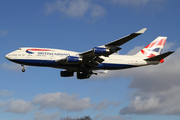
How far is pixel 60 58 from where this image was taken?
40625 mm

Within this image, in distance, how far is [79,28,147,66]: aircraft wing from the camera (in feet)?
113

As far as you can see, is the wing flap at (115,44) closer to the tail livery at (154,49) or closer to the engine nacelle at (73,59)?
the engine nacelle at (73,59)

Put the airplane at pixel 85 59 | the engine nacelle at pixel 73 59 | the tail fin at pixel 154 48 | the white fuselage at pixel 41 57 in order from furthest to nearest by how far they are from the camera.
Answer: the tail fin at pixel 154 48 → the white fuselage at pixel 41 57 → the engine nacelle at pixel 73 59 → the airplane at pixel 85 59

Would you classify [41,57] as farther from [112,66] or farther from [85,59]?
[112,66]

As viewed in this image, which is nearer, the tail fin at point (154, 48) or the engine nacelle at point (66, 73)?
the tail fin at point (154, 48)

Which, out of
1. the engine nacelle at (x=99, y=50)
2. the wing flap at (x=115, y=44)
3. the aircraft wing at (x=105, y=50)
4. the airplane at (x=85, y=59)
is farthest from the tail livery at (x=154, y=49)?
the engine nacelle at (x=99, y=50)

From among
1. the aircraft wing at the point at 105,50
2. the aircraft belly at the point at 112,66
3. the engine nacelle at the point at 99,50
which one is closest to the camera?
the aircraft wing at the point at 105,50

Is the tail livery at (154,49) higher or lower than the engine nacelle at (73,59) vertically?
higher

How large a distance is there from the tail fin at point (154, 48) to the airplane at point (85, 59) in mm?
1753

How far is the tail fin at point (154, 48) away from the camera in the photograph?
48375 millimetres

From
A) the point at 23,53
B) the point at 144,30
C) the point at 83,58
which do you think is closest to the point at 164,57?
the point at 144,30

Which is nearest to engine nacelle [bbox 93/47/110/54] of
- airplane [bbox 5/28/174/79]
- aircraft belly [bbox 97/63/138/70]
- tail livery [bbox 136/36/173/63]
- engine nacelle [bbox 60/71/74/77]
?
airplane [bbox 5/28/174/79]

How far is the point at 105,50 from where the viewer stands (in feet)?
122

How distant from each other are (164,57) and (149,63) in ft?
11.5
